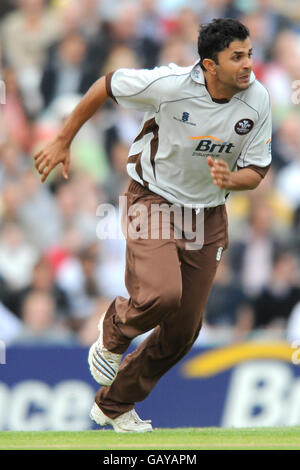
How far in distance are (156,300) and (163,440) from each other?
957 mm

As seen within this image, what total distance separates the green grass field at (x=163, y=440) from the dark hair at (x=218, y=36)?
2.28 meters

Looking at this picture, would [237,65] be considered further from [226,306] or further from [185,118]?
[226,306]

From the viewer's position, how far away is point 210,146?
564 cm

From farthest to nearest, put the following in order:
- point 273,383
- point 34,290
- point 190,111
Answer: point 34,290 → point 273,383 → point 190,111

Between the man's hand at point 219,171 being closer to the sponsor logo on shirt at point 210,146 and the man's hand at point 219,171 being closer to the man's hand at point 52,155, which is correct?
the sponsor logo on shirt at point 210,146

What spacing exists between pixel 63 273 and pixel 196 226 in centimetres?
359

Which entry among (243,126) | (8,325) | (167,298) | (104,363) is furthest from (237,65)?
(8,325)

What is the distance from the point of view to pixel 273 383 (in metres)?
7.96

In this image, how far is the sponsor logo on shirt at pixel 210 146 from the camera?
5.61 m

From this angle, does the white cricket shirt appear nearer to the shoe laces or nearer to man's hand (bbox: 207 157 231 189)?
man's hand (bbox: 207 157 231 189)

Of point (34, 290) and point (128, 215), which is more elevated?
point (128, 215)

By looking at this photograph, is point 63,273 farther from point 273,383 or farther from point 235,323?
point 273,383

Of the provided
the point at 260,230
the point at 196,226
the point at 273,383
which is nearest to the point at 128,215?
the point at 196,226

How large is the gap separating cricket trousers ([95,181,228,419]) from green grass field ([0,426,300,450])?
0.34 m
